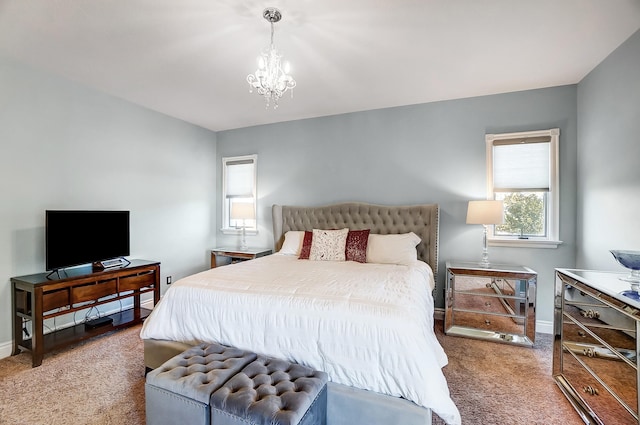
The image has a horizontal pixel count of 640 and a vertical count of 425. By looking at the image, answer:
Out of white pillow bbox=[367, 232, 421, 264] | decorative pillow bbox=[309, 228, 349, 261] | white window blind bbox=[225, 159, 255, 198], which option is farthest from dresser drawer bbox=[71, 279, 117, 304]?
white pillow bbox=[367, 232, 421, 264]

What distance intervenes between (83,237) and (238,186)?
2.34 m

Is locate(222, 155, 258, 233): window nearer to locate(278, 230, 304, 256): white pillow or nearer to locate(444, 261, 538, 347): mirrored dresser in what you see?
locate(278, 230, 304, 256): white pillow

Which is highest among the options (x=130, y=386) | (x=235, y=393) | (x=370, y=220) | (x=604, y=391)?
(x=370, y=220)

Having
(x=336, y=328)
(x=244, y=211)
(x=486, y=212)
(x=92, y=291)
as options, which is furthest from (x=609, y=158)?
(x=92, y=291)

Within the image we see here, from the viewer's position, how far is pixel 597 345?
1.75 metres

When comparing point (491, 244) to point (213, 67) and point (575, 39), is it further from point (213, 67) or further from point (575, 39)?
point (213, 67)

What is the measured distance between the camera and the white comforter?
4.89ft

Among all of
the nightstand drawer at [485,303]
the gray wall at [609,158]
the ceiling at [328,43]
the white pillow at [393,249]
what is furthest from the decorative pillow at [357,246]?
the gray wall at [609,158]

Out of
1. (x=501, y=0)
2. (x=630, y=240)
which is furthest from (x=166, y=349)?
(x=630, y=240)

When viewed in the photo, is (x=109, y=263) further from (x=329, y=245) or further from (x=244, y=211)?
(x=329, y=245)

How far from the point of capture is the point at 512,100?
3.31 metres

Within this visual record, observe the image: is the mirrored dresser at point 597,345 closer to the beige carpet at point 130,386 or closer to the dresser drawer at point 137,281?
the beige carpet at point 130,386

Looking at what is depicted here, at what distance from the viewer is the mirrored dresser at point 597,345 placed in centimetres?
147

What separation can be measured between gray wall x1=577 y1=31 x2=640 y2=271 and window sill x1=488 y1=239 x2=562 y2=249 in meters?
0.25
